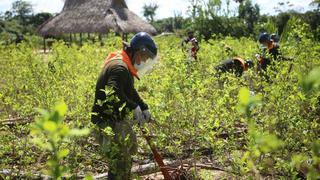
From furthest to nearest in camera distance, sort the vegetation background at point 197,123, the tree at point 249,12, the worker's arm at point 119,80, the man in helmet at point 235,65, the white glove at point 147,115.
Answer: the tree at point 249,12 → the man in helmet at point 235,65 → the white glove at point 147,115 → the worker's arm at point 119,80 → the vegetation background at point 197,123

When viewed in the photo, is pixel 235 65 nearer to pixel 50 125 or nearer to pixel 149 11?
pixel 50 125

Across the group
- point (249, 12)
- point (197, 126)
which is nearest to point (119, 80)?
point (197, 126)

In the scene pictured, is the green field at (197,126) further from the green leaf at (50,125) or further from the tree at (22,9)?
the tree at (22,9)

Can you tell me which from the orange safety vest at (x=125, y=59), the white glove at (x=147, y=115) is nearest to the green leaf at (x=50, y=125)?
the orange safety vest at (x=125, y=59)

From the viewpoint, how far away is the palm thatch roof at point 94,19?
89.2 ft

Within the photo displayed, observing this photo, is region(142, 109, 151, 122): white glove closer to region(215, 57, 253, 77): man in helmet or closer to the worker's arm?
the worker's arm

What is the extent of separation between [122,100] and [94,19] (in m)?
24.5

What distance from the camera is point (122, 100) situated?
Answer: 13.4ft

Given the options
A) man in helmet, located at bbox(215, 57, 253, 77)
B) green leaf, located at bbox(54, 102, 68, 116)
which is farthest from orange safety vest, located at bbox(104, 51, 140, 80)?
man in helmet, located at bbox(215, 57, 253, 77)

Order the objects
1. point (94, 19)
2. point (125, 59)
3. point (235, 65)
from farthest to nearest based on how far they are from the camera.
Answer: point (94, 19) < point (235, 65) < point (125, 59)

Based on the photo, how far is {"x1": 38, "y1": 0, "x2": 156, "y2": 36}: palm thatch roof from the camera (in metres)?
27.2

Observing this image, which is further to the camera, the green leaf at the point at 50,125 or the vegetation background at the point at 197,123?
the vegetation background at the point at 197,123

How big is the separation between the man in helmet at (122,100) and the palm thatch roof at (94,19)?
22722 mm

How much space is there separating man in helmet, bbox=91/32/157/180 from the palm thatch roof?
22.7m
